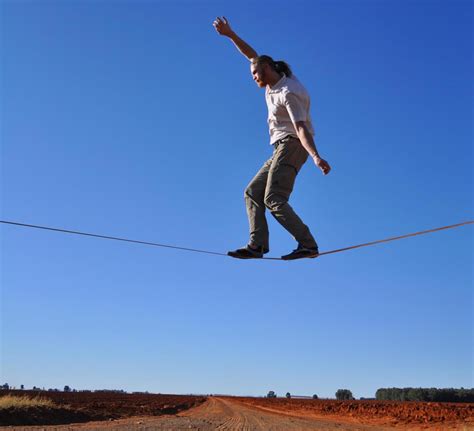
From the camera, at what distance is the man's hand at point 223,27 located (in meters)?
7.14

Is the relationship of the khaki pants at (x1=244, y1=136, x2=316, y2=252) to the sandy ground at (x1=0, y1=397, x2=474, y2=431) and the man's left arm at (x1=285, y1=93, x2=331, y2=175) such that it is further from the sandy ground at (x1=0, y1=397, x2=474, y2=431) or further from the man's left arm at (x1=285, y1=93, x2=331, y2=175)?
the sandy ground at (x1=0, y1=397, x2=474, y2=431)

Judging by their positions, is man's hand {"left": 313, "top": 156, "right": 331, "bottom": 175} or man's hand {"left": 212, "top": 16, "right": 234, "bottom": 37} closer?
man's hand {"left": 313, "top": 156, "right": 331, "bottom": 175}

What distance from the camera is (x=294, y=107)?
6195 millimetres

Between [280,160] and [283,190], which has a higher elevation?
[280,160]

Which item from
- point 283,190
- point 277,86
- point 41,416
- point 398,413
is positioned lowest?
point 41,416

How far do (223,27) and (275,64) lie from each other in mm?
1043

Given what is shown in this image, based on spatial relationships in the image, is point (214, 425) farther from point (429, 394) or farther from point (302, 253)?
point (429, 394)

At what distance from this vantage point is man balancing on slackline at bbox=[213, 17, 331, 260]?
6.27 meters

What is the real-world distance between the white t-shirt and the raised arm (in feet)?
2.42

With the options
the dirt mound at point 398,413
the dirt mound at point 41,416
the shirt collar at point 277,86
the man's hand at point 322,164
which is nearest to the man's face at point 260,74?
the shirt collar at point 277,86

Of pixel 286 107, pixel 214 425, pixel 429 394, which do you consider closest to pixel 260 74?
pixel 286 107

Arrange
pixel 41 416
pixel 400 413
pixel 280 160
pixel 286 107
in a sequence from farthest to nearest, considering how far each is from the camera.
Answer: pixel 400 413 < pixel 41 416 < pixel 280 160 < pixel 286 107

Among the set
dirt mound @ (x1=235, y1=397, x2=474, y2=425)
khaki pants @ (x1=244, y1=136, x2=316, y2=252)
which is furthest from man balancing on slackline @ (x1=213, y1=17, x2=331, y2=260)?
dirt mound @ (x1=235, y1=397, x2=474, y2=425)

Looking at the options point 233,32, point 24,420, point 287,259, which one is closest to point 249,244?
point 287,259
